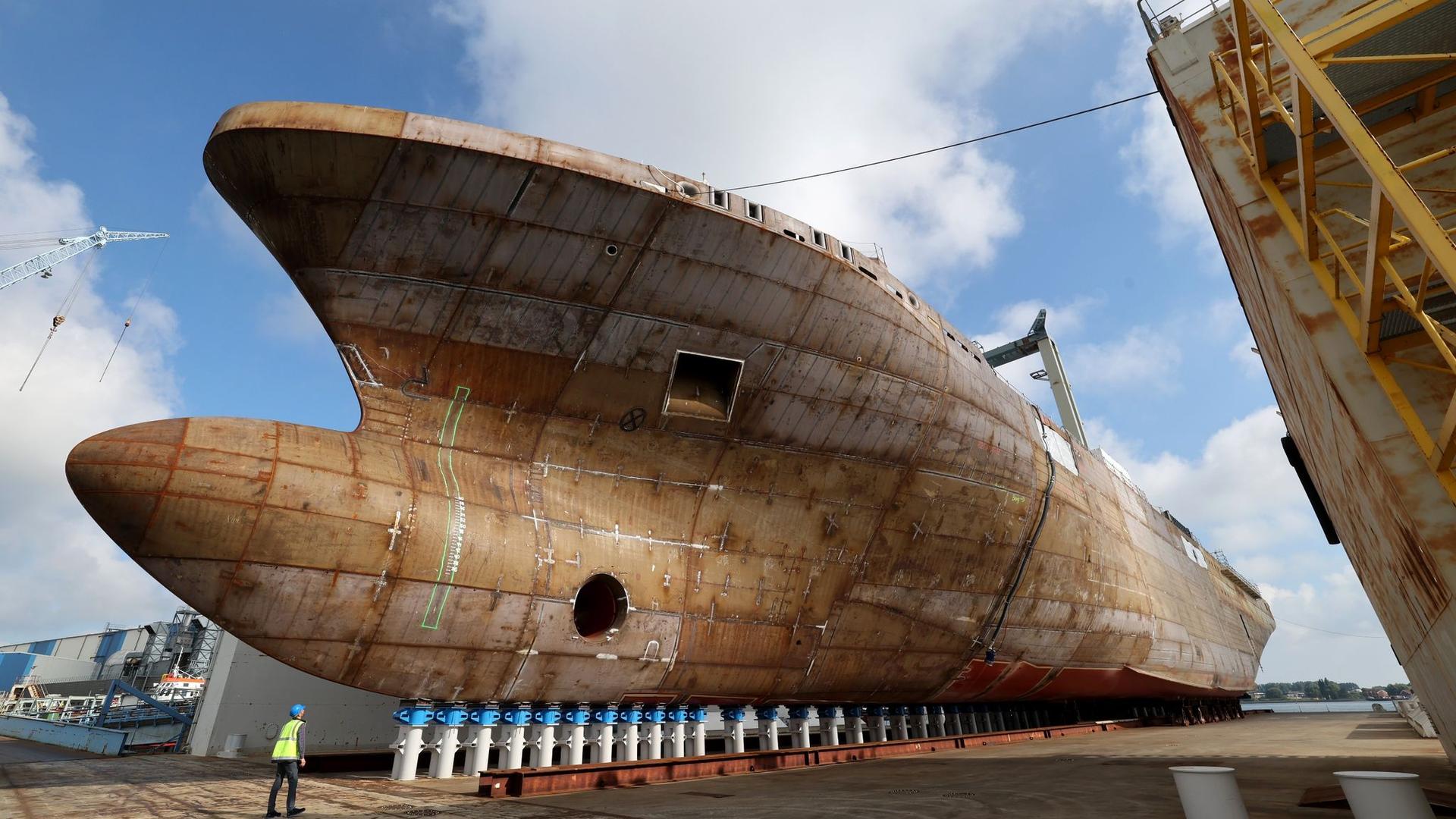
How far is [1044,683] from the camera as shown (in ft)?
69.1

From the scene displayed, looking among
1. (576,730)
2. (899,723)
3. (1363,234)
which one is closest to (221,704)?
(576,730)

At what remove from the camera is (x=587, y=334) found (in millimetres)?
11688

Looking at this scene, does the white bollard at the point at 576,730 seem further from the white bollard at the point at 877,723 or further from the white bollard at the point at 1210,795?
the white bollard at the point at 1210,795

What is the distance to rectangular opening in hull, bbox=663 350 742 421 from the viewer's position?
498 inches

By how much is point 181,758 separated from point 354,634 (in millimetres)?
11607

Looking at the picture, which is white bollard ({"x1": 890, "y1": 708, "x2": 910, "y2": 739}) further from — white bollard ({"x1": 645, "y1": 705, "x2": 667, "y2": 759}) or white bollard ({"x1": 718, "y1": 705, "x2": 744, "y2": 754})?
white bollard ({"x1": 645, "y1": 705, "x2": 667, "y2": 759})

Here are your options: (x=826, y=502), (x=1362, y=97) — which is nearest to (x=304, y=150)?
(x=826, y=502)

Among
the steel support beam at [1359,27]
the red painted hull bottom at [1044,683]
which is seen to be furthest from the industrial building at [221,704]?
the steel support beam at [1359,27]

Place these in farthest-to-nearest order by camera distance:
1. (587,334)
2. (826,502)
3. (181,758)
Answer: (181,758) < (826,502) < (587,334)

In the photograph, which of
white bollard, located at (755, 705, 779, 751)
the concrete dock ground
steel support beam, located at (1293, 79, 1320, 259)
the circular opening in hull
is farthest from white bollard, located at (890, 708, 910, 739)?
steel support beam, located at (1293, 79, 1320, 259)

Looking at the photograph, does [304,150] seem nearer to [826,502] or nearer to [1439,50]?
[826,502]

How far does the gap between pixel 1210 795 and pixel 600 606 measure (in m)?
9.33

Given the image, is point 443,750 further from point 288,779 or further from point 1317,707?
point 1317,707

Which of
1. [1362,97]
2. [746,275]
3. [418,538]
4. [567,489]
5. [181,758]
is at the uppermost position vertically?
[746,275]
